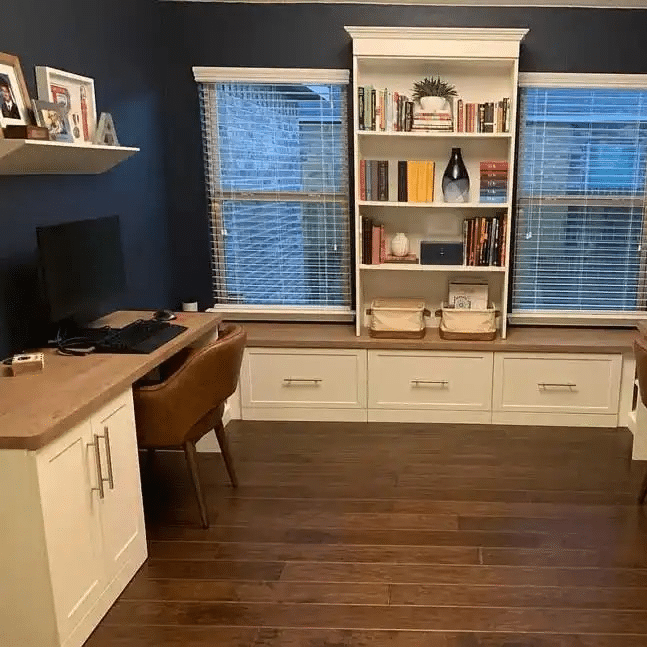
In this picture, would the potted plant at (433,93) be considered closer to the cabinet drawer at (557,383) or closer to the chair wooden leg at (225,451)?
the cabinet drawer at (557,383)

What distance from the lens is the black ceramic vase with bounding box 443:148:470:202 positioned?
4.09 meters

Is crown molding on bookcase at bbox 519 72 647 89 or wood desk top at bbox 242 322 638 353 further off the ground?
crown molding on bookcase at bbox 519 72 647 89

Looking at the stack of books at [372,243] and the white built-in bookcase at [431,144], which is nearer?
the white built-in bookcase at [431,144]

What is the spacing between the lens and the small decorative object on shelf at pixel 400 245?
422 cm

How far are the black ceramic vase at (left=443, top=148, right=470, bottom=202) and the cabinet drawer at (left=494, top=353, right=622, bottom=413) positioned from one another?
0.93m

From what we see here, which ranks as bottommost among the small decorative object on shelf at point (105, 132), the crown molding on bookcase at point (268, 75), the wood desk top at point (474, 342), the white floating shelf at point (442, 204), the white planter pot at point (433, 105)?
the wood desk top at point (474, 342)

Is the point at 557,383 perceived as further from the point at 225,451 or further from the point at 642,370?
the point at 225,451

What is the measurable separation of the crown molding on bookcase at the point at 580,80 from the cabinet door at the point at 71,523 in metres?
3.15

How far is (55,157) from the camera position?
9.12 feet

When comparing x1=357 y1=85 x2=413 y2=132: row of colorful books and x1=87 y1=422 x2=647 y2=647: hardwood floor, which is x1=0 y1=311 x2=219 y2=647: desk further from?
x1=357 y1=85 x2=413 y2=132: row of colorful books

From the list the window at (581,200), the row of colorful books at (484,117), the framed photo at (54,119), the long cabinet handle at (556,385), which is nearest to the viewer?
the framed photo at (54,119)

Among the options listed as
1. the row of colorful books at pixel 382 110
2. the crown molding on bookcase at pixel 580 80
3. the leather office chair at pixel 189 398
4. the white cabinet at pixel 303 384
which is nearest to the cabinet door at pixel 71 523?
the leather office chair at pixel 189 398

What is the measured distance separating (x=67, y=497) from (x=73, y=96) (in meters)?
1.83

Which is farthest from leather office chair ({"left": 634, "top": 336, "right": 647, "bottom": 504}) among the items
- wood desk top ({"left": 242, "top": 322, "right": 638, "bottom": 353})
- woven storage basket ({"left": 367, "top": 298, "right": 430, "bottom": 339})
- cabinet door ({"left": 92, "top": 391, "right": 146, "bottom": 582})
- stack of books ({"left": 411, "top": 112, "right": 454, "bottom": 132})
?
cabinet door ({"left": 92, "top": 391, "right": 146, "bottom": 582})
